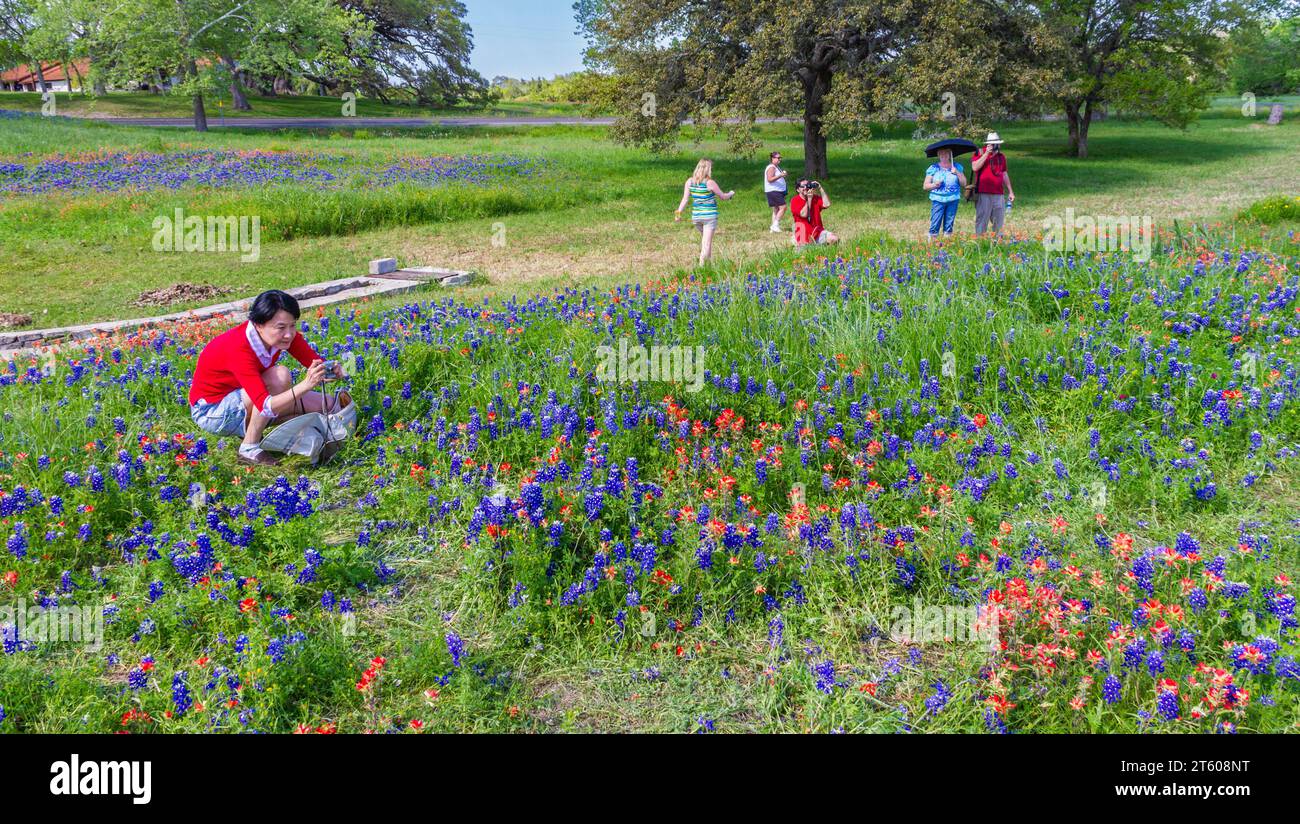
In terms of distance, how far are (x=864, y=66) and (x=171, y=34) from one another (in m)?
31.7

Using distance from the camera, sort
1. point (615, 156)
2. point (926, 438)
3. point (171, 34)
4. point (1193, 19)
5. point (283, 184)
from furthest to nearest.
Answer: point (171, 34) < point (1193, 19) < point (615, 156) < point (283, 184) < point (926, 438)

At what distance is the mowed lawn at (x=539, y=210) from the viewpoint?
1397cm

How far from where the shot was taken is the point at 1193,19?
110 feet

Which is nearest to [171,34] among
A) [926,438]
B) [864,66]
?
[864,66]

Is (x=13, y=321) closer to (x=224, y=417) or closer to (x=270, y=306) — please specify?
(x=224, y=417)

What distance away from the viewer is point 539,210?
2112 cm

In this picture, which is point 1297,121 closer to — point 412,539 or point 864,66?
point 864,66

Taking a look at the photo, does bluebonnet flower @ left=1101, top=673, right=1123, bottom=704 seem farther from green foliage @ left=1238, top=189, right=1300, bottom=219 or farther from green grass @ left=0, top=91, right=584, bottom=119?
green grass @ left=0, top=91, right=584, bottom=119

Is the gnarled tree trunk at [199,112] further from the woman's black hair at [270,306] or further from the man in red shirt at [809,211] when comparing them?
the woman's black hair at [270,306]

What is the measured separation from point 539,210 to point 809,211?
9144mm

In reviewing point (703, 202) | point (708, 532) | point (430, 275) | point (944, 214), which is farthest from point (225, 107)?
point (708, 532)

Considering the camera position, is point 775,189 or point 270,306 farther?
point 775,189

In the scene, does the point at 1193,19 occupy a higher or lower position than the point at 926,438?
higher
